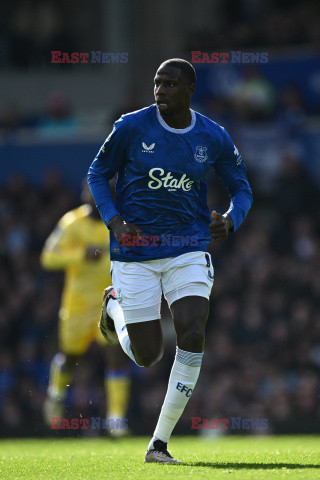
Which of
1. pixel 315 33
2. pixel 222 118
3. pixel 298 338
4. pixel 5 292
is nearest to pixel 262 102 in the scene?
pixel 222 118

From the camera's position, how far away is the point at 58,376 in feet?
35.4

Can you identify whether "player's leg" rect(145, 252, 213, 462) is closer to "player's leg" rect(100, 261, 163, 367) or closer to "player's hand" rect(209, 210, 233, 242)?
"player's leg" rect(100, 261, 163, 367)

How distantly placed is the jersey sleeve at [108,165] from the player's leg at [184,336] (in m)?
0.61

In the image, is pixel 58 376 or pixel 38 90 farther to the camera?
pixel 38 90

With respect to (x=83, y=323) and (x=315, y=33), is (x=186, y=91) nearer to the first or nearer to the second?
(x=83, y=323)

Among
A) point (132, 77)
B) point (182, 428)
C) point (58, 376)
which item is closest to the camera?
point (58, 376)

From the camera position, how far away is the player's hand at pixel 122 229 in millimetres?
6473

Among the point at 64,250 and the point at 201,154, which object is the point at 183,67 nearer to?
the point at 201,154

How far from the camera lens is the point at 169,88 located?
654 centimetres

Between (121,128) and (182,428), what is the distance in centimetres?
685

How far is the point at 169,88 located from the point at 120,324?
1.90 meters

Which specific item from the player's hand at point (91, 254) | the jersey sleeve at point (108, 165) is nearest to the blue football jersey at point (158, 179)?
the jersey sleeve at point (108, 165)

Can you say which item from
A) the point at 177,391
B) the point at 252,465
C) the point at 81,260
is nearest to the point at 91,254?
the point at 81,260

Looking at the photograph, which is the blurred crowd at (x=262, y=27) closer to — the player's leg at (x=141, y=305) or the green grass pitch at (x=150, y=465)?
the green grass pitch at (x=150, y=465)
